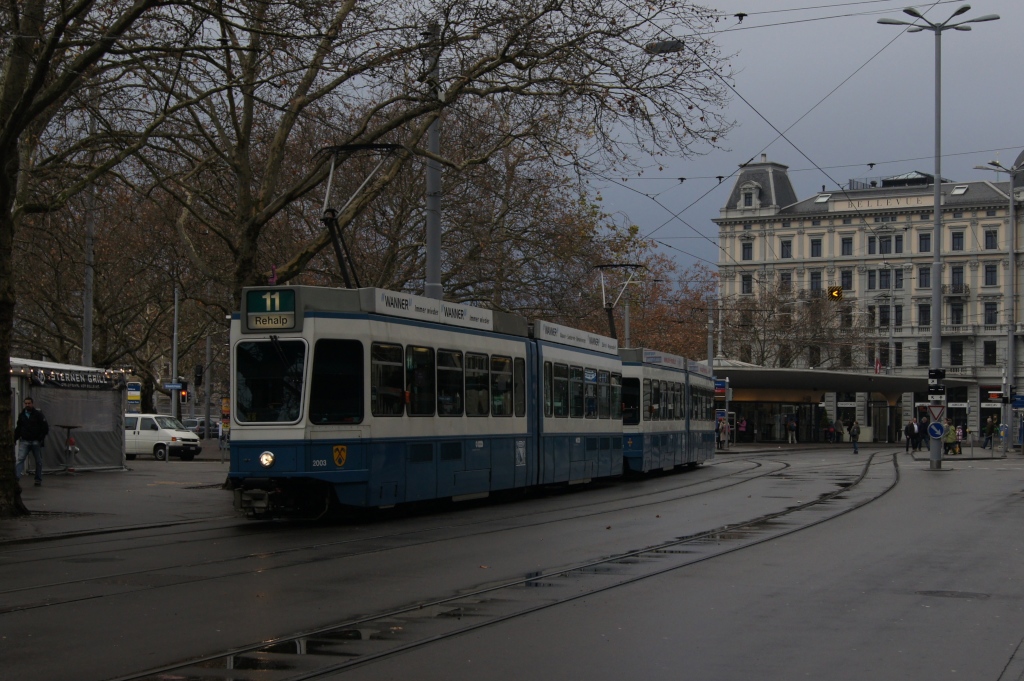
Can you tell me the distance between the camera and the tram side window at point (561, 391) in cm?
2434

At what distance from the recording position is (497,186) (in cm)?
3136

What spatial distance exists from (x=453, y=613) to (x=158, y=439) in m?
36.5

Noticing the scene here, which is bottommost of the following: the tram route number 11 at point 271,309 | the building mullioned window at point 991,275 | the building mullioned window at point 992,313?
the tram route number 11 at point 271,309

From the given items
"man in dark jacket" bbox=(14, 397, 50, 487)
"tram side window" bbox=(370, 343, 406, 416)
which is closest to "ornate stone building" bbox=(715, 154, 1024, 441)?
"man in dark jacket" bbox=(14, 397, 50, 487)

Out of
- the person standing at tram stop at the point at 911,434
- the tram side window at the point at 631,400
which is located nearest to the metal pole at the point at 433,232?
the tram side window at the point at 631,400

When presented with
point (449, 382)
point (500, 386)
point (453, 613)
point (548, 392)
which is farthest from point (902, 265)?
point (453, 613)

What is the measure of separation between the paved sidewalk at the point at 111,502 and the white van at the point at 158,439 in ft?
41.6

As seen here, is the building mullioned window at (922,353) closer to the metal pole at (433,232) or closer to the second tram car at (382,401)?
the second tram car at (382,401)

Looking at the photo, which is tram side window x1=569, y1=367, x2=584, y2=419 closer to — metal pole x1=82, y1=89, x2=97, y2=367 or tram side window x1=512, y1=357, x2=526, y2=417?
tram side window x1=512, y1=357, x2=526, y2=417

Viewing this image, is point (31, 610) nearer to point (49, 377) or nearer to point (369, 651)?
point (369, 651)

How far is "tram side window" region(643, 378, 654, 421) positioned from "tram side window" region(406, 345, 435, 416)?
493 inches

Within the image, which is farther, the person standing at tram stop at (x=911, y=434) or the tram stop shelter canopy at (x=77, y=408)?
the person standing at tram stop at (x=911, y=434)

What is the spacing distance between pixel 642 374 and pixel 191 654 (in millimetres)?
23304

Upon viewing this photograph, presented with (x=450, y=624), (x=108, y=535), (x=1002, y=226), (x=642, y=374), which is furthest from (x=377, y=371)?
(x=1002, y=226)
